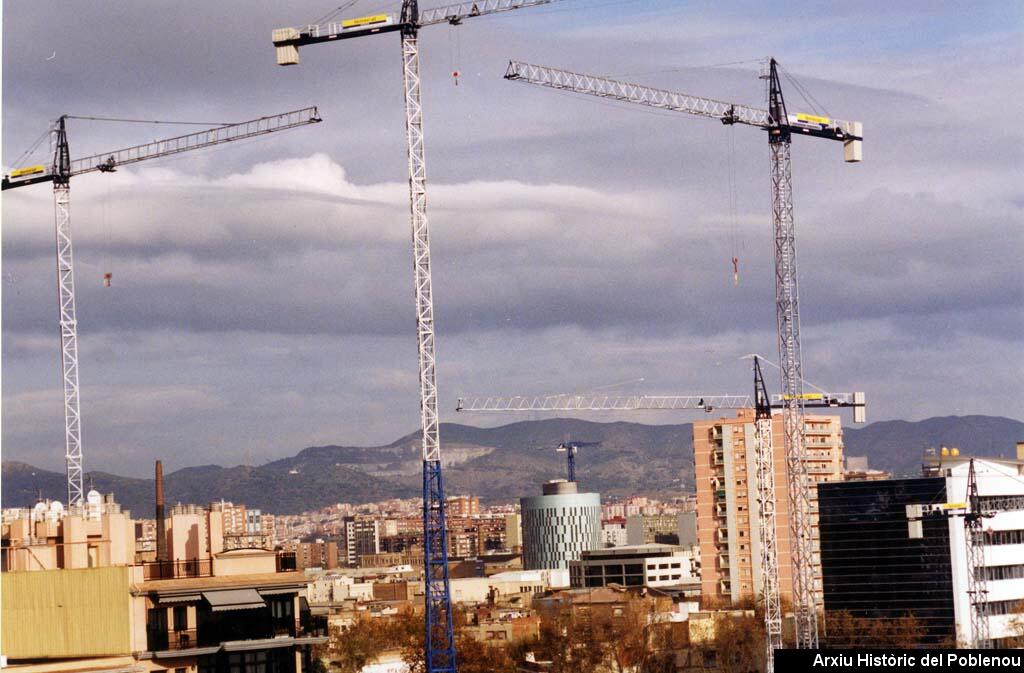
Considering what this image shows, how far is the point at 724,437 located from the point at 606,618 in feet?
138

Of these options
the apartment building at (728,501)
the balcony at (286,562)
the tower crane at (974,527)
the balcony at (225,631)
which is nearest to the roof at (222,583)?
the balcony at (286,562)

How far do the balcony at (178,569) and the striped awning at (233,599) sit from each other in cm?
116

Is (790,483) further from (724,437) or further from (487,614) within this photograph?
(724,437)

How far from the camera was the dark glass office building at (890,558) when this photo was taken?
264 feet

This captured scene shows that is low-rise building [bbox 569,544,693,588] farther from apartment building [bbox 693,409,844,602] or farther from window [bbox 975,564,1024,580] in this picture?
window [bbox 975,564,1024,580]

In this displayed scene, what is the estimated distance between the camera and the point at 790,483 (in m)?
69.2

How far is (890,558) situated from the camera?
3219 inches

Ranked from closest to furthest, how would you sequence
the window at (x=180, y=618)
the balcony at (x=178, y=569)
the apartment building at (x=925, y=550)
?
the window at (x=180, y=618) < the balcony at (x=178, y=569) < the apartment building at (x=925, y=550)

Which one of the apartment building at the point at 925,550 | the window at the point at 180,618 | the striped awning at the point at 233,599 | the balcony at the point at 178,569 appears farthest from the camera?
the apartment building at the point at 925,550

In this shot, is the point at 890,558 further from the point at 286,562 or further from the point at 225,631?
the point at 225,631

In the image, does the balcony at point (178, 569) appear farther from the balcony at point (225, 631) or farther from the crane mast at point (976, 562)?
the crane mast at point (976, 562)

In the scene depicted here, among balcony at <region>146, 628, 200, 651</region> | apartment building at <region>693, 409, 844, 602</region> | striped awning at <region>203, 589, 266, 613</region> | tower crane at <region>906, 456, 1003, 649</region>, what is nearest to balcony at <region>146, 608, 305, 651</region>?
balcony at <region>146, 628, 200, 651</region>

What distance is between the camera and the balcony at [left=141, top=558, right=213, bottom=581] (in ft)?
112

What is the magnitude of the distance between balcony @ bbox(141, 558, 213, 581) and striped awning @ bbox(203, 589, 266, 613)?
3.79ft
